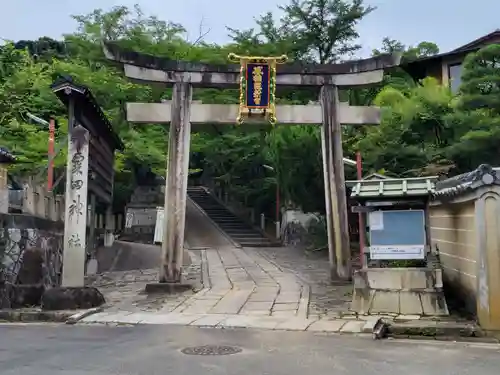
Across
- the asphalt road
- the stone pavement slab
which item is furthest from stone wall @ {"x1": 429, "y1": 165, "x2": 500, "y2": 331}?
the stone pavement slab

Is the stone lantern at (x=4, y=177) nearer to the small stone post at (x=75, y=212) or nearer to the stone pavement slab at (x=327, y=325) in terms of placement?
the small stone post at (x=75, y=212)

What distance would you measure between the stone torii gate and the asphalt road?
595 centimetres

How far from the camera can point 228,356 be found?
771 centimetres

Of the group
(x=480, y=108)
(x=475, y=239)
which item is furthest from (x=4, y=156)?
(x=480, y=108)

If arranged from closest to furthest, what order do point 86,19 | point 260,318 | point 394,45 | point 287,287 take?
point 260,318 → point 287,287 → point 86,19 → point 394,45

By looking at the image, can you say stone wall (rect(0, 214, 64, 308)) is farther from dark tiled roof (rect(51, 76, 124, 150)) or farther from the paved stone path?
dark tiled roof (rect(51, 76, 124, 150))

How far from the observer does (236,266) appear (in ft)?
67.1

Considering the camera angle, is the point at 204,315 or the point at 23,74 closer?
the point at 204,315

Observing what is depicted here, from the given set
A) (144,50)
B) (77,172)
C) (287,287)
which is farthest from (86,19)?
(287,287)

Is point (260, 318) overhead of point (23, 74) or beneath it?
beneath

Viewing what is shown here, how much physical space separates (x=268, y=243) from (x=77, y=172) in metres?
17.5

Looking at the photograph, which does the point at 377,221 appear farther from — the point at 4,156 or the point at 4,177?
the point at 4,177

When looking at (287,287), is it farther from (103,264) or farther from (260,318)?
(103,264)

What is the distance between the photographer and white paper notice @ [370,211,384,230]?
1191cm
